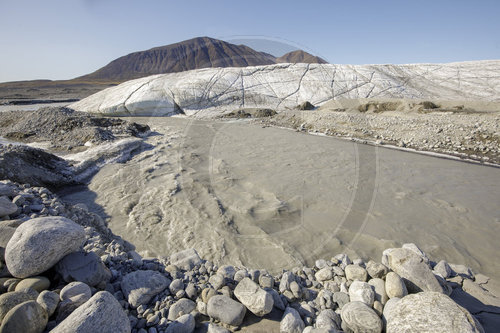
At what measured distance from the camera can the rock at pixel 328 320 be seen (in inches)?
65.8

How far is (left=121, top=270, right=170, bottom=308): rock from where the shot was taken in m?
1.79

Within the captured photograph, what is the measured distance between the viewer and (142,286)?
188 cm

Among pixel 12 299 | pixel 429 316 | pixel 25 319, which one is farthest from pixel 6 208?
pixel 429 316

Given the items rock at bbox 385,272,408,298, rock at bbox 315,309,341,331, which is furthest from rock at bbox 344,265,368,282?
rock at bbox 315,309,341,331

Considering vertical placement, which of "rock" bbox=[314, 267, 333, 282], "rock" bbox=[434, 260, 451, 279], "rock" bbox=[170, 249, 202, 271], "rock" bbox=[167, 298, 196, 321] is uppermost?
"rock" bbox=[167, 298, 196, 321]

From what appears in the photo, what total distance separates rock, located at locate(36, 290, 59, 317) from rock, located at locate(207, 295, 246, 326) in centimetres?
93

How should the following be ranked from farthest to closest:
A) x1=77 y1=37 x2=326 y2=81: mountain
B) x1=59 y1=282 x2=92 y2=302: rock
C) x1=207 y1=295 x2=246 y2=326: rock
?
x1=77 y1=37 x2=326 y2=81: mountain, x1=207 y1=295 x2=246 y2=326: rock, x1=59 y1=282 x2=92 y2=302: rock

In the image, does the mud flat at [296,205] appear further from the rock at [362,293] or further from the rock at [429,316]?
the rock at [429,316]

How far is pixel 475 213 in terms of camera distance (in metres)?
4.11

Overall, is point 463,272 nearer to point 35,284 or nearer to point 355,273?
point 355,273

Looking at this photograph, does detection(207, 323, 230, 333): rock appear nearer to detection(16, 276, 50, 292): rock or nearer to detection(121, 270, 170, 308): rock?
detection(121, 270, 170, 308): rock

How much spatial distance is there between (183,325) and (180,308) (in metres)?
0.16

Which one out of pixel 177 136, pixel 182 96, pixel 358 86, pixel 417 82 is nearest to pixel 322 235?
pixel 177 136

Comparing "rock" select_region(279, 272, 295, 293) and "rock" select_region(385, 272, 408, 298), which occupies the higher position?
"rock" select_region(385, 272, 408, 298)
